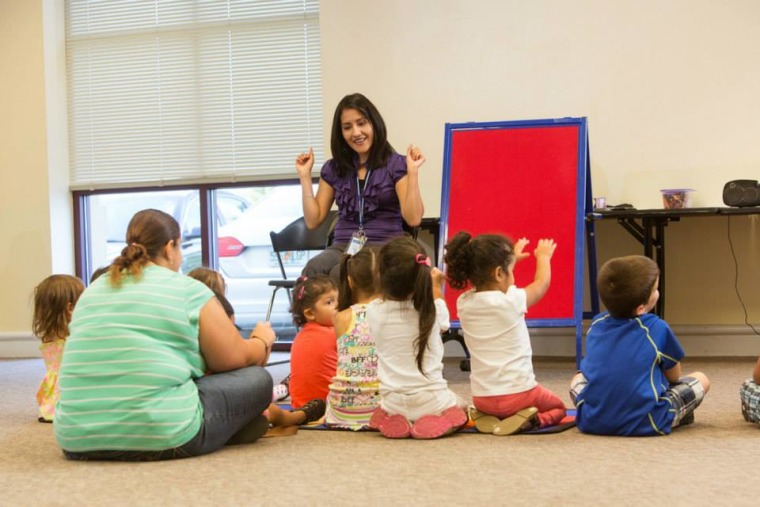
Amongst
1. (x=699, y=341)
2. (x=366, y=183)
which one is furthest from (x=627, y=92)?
(x=366, y=183)

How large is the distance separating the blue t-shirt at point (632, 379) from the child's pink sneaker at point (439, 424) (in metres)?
0.37

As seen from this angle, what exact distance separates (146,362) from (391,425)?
2.49 feet

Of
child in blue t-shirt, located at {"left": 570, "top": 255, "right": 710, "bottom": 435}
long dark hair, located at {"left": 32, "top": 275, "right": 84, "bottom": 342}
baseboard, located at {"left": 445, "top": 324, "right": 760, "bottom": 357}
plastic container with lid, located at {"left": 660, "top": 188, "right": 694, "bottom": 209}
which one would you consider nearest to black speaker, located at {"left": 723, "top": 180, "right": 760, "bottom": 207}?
plastic container with lid, located at {"left": 660, "top": 188, "right": 694, "bottom": 209}

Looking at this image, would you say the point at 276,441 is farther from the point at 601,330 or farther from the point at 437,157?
the point at 437,157

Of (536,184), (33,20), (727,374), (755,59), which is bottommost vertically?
(727,374)

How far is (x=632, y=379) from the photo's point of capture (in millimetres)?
2531

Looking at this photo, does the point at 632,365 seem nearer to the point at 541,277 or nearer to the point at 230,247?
the point at 541,277

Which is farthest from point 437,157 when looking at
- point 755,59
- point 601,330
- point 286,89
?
point 601,330

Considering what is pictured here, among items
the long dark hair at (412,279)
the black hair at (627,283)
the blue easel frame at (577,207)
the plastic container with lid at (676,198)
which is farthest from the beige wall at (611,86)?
the long dark hair at (412,279)

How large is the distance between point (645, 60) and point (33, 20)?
3.67 meters

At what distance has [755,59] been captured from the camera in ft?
14.6

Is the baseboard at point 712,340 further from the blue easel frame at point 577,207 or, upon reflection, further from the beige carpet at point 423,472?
the beige carpet at point 423,472

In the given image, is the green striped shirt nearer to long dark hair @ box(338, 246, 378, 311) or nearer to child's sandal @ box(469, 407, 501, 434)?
long dark hair @ box(338, 246, 378, 311)

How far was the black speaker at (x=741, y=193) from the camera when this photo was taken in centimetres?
409
